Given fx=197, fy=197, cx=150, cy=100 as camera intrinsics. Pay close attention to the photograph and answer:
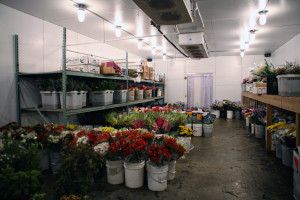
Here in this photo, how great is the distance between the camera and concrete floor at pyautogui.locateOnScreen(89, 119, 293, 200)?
7.29 feet

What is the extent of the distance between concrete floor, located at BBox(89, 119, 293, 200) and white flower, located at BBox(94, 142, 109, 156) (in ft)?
1.45

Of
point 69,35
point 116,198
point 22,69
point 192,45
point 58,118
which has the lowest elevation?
point 116,198

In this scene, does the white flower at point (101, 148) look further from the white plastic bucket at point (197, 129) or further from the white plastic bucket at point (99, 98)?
the white plastic bucket at point (197, 129)

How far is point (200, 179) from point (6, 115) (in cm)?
344

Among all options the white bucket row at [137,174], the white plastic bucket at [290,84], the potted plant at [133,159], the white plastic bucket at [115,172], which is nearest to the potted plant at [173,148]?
the white bucket row at [137,174]

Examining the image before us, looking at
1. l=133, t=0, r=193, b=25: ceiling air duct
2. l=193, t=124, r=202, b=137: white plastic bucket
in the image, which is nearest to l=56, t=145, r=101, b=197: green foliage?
l=133, t=0, r=193, b=25: ceiling air duct

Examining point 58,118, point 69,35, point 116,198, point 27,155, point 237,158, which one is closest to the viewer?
point 27,155

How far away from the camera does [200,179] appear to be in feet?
8.60

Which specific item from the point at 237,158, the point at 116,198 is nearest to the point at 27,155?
the point at 116,198

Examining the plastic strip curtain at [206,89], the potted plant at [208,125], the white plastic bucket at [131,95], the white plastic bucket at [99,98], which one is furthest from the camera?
the plastic strip curtain at [206,89]

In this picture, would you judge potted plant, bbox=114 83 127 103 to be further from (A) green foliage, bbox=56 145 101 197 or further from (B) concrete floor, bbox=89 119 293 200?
(A) green foliage, bbox=56 145 101 197

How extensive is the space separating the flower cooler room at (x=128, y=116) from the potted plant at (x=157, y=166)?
0.05ft

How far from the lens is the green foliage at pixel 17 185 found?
1.23 metres

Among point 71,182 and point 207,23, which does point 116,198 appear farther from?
point 207,23
